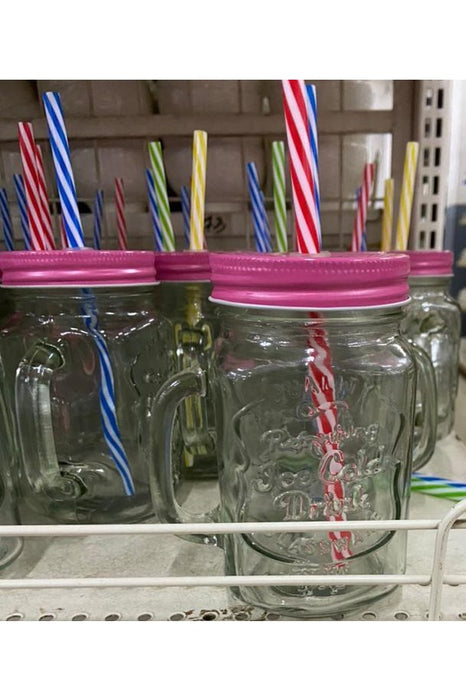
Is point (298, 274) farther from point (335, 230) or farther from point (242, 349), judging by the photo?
point (335, 230)

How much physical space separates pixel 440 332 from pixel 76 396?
44 centimetres

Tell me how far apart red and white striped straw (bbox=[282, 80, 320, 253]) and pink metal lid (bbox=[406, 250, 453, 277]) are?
26 cm

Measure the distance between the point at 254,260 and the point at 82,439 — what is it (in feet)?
0.81

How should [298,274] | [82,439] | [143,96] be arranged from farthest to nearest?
[143,96]
[82,439]
[298,274]

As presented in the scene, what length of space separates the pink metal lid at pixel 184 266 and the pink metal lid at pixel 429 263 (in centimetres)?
22

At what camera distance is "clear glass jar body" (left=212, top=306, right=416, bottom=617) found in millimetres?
335

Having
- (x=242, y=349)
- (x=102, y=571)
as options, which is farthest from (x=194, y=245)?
(x=102, y=571)

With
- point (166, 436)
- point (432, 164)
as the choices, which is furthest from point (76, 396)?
point (432, 164)

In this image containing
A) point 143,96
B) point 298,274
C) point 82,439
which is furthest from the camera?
point 143,96

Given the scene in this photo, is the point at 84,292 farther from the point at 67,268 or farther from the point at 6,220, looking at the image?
the point at 6,220

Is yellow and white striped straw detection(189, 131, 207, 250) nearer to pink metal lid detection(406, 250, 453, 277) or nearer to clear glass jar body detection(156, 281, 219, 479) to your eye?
clear glass jar body detection(156, 281, 219, 479)

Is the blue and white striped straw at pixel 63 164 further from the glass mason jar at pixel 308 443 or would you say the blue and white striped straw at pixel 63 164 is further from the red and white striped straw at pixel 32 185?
the glass mason jar at pixel 308 443

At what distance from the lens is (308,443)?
342mm

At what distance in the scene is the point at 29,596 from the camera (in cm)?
34
